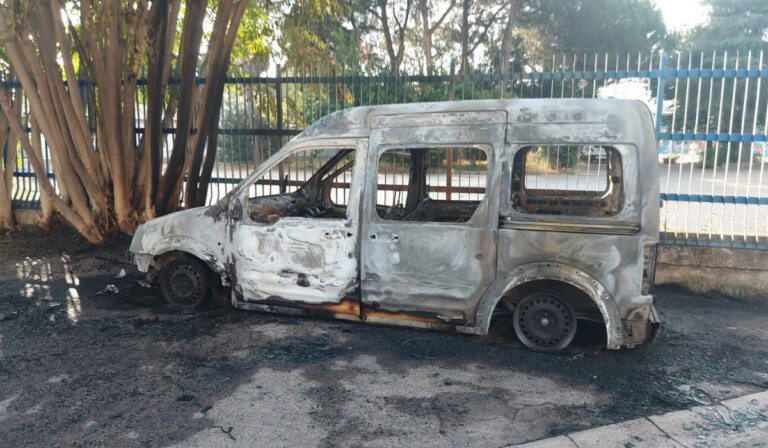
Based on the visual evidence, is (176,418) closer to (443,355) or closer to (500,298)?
(443,355)

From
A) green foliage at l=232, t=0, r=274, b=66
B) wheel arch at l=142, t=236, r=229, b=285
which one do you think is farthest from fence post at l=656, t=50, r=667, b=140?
green foliage at l=232, t=0, r=274, b=66

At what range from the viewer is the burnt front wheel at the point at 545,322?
4.36 meters

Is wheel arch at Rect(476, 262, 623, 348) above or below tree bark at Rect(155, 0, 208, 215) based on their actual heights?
below

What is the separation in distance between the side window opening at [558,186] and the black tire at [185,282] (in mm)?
3095

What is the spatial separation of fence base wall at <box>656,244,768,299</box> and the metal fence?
12 centimetres

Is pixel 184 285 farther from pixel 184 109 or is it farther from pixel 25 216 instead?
pixel 25 216

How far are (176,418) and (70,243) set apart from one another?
6.31m

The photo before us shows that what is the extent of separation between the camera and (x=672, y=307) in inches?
226

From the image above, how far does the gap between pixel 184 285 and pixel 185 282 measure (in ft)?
0.11

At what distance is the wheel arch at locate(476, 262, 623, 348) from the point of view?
13.4ft

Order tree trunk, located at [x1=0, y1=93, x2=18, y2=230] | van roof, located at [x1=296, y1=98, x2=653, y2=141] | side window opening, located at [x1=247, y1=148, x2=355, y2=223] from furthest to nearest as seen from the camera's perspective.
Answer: tree trunk, located at [x1=0, y1=93, x2=18, y2=230], side window opening, located at [x1=247, y1=148, x2=355, y2=223], van roof, located at [x1=296, y1=98, x2=653, y2=141]

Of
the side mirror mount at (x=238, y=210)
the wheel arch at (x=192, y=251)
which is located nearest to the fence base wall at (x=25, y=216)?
the wheel arch at (x=192, y=251)

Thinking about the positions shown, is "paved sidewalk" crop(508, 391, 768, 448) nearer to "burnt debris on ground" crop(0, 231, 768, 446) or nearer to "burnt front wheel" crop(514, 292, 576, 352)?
"burnt debris on ground" crop(0, 231, 768, 446)

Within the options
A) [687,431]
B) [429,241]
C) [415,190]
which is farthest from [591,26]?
[687,431]
